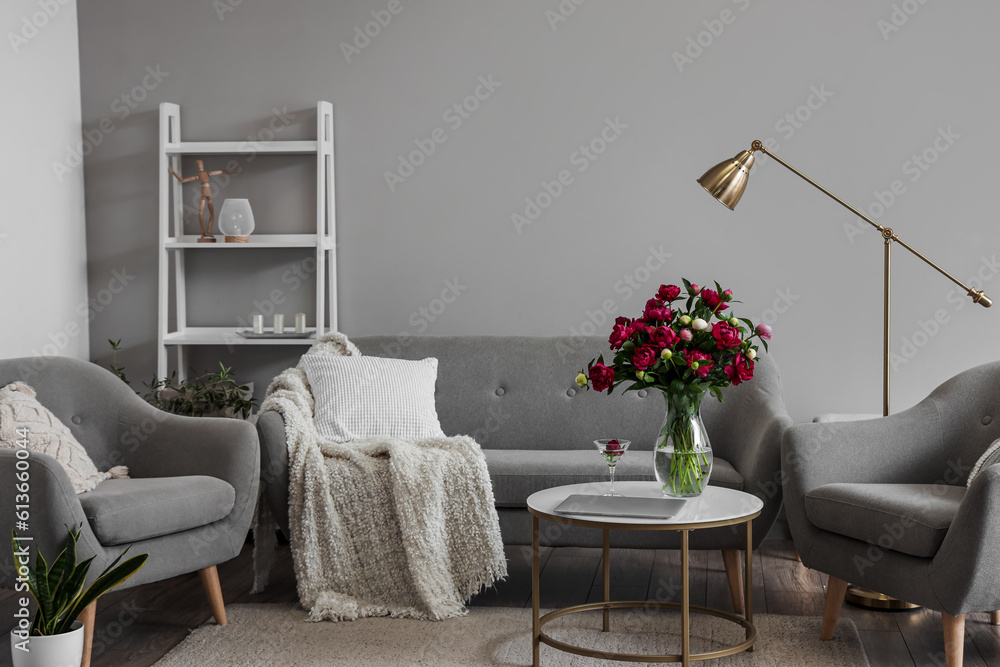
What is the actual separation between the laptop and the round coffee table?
0.01m

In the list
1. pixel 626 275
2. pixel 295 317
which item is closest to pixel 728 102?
pixel 626 275

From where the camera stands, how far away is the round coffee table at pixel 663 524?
2105 mm

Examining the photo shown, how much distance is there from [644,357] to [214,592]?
4.78 ft

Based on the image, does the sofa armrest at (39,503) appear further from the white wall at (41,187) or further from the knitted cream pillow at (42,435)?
the white wall at (41,187)

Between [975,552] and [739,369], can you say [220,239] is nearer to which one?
[739,369]

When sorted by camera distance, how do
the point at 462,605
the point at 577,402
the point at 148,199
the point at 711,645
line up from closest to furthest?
the point at 711,645
the point at 462,605
the point at 577,402
the point at 148,199

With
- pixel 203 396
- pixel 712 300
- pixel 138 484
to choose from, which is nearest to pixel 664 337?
pixel 712 300

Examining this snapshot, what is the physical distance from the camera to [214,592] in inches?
106

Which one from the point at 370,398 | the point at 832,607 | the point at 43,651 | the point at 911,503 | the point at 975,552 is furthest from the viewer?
the point at 370,398

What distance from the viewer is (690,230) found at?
3760mm

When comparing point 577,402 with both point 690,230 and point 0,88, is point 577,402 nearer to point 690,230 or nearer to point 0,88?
point 690,230

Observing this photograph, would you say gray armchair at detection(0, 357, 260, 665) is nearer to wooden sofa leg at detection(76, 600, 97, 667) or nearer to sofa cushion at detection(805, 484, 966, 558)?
wooden sofa leg at detection(76, 600, 97, 667)

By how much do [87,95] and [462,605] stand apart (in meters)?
2.81

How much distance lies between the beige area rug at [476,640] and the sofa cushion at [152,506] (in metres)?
0.34
